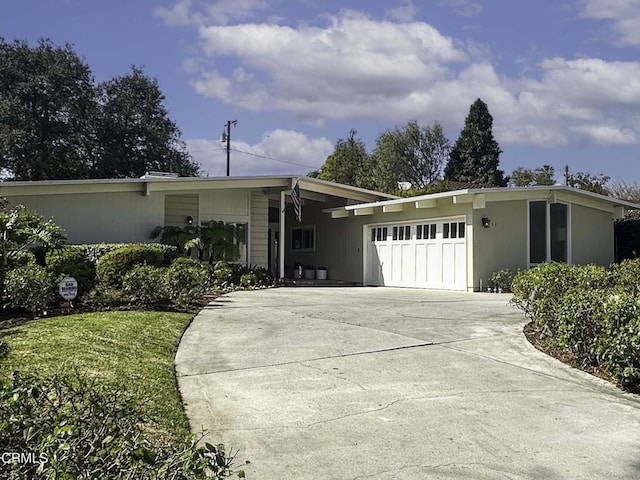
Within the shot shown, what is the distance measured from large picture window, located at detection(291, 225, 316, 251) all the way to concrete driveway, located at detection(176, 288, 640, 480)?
14043mm

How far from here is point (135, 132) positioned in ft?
106

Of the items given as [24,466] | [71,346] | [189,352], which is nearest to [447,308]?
[189,352]

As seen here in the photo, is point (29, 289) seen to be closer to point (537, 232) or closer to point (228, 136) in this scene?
point (537, 232)

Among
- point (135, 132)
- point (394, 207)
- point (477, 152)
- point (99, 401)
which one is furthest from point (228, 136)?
point (99, 401)

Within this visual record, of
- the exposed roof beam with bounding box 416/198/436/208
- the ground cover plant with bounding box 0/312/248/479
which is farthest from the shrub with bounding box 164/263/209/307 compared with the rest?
the exposed roof beam with bounding box 416/198/436/208

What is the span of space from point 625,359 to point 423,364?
199 cm

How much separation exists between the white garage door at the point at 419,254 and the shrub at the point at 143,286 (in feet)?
28.6

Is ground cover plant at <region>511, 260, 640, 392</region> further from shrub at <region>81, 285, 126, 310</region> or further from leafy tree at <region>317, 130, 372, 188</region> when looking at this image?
leafy tree at <region>317, 130, 372, 188</region>

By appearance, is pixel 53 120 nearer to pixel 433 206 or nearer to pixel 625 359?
pixel 433 206

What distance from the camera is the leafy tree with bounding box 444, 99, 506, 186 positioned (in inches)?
1361

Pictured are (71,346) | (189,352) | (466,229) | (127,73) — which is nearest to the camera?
(71,346)

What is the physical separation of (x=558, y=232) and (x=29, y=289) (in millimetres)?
13833

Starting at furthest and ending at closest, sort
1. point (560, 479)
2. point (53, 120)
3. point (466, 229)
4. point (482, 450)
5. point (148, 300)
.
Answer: point (53, 120) < point (466, 229) < point (148, 300) < point (482, 450) < point (560, 479)

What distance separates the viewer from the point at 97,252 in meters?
13.0
